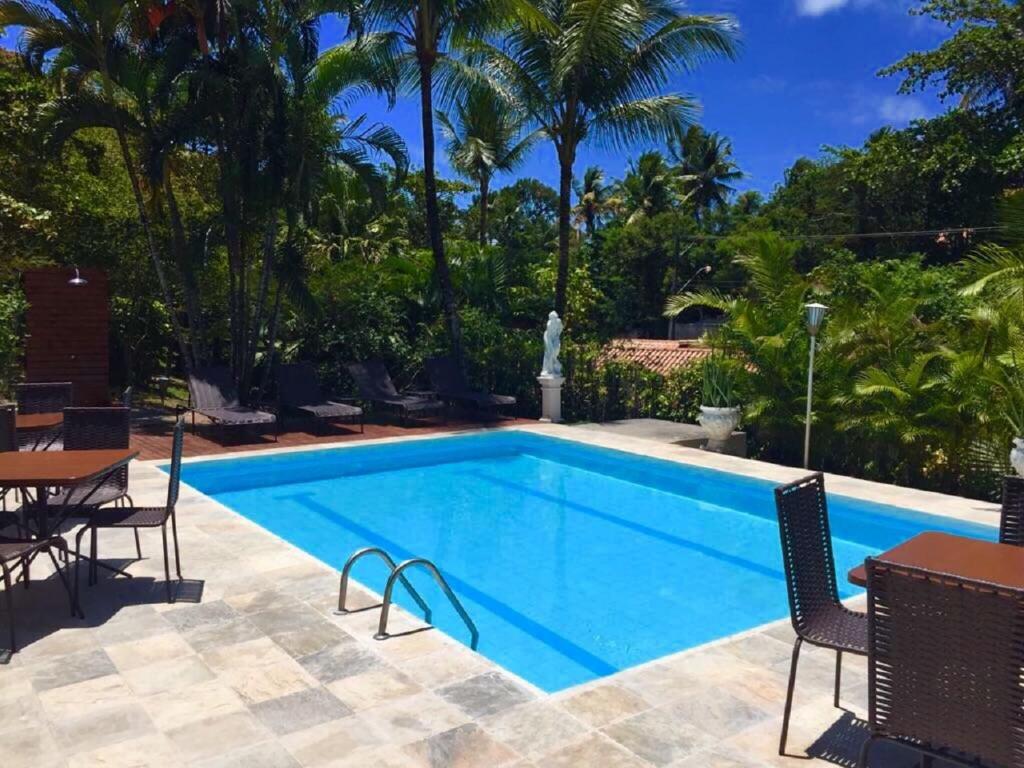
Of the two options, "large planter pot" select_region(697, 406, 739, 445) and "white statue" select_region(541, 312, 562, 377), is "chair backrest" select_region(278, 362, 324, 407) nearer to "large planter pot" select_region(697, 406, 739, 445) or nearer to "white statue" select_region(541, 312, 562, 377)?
"white statue" select_region(541, 312, 562, 377)

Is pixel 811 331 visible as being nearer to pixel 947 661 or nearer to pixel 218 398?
pixel 947 661

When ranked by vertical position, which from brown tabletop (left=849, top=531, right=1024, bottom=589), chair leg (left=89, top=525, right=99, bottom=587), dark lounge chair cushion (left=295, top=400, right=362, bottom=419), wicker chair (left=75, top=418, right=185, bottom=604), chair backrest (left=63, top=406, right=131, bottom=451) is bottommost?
chair leg (left=89, top=525, right=99, bottom=587)

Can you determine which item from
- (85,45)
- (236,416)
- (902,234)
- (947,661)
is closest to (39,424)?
(236,416)

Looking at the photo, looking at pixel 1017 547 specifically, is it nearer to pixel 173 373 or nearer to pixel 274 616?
pixel 274 616

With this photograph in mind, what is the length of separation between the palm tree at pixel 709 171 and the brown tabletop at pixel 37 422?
44.1 metres

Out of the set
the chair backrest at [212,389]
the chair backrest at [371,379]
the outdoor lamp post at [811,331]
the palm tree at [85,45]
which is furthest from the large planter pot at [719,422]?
the palm tree at [85,45]

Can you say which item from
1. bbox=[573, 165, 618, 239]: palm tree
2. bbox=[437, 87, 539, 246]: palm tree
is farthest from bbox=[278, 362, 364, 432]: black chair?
bbox=[573, 165, 618, 239]: palm tree

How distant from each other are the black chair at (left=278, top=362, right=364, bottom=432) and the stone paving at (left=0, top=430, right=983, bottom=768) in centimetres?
719

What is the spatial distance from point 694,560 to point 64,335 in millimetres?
9808

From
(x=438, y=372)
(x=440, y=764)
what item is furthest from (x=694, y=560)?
(x=438, y=372)

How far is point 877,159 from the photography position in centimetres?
2755

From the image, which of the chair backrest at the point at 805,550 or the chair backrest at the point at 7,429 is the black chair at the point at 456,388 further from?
the chair backrest at the point at 805,550

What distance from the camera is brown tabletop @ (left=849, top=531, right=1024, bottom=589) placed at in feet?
10.2

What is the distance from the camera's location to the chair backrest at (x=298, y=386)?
12.6m
